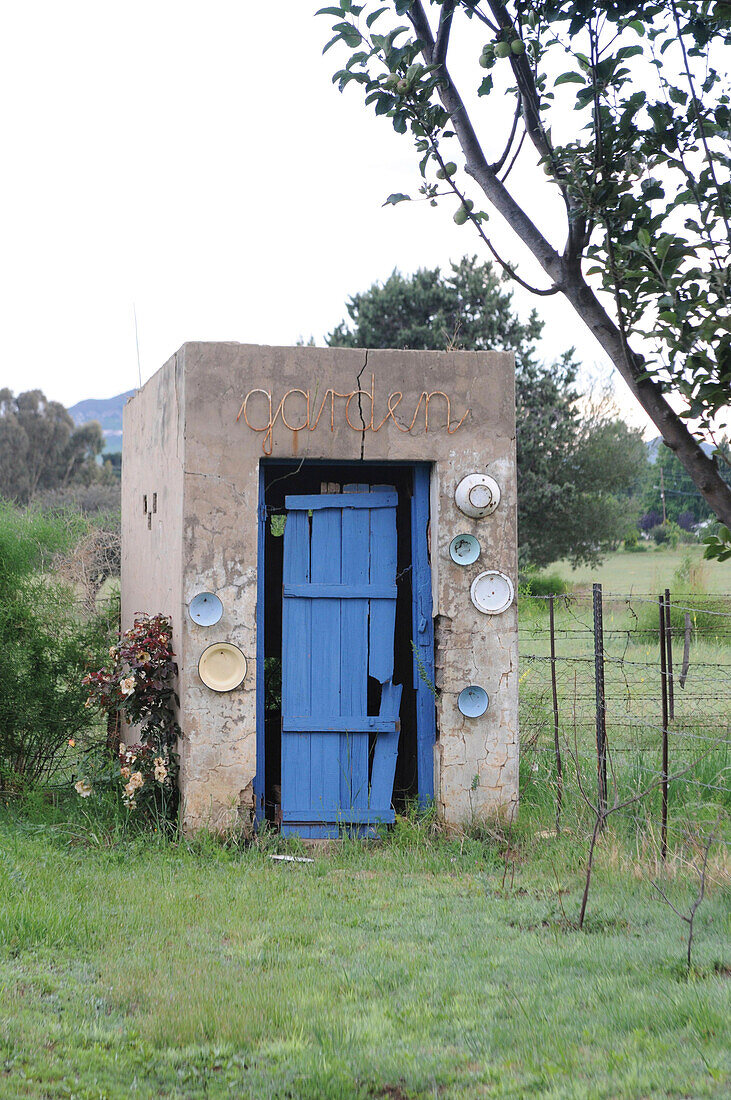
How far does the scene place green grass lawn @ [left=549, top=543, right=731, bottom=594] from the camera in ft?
90.8

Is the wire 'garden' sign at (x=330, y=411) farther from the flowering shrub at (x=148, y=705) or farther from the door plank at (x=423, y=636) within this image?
the flowering shrub at (x=148, y=705)

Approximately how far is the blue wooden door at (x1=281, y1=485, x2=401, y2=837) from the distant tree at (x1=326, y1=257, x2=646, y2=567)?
16633 mm

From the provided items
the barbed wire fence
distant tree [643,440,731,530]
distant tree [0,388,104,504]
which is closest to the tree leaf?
the barbed wire fence

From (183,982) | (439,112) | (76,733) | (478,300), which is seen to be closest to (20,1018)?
(183,982)

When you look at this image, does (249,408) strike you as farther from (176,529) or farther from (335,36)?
(335,36)

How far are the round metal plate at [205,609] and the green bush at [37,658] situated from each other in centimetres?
222

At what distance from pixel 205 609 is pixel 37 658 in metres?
2.45

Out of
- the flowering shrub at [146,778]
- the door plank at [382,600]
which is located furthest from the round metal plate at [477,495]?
the flowering shrub at [146,778]

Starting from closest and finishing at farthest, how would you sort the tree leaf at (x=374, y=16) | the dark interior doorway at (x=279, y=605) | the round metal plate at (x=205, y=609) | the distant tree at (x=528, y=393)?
the tree leaf at (x=374, y=16) < the round metal plate at (x=205, y=609) < the dark interior doorway at (x=279, y=605) < the distant tree at (x=528, y=393)

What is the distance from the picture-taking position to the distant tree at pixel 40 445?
4150 cm

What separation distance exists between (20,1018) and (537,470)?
818 inches

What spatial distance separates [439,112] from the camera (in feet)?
8.83

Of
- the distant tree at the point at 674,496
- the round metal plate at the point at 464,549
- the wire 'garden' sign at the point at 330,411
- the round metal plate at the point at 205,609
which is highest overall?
the distant tree at the point at 674,496

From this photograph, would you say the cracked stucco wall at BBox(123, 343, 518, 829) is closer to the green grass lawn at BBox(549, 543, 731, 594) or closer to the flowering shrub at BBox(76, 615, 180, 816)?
the flowering shrub at BBox(76, 615, 180, 816)
